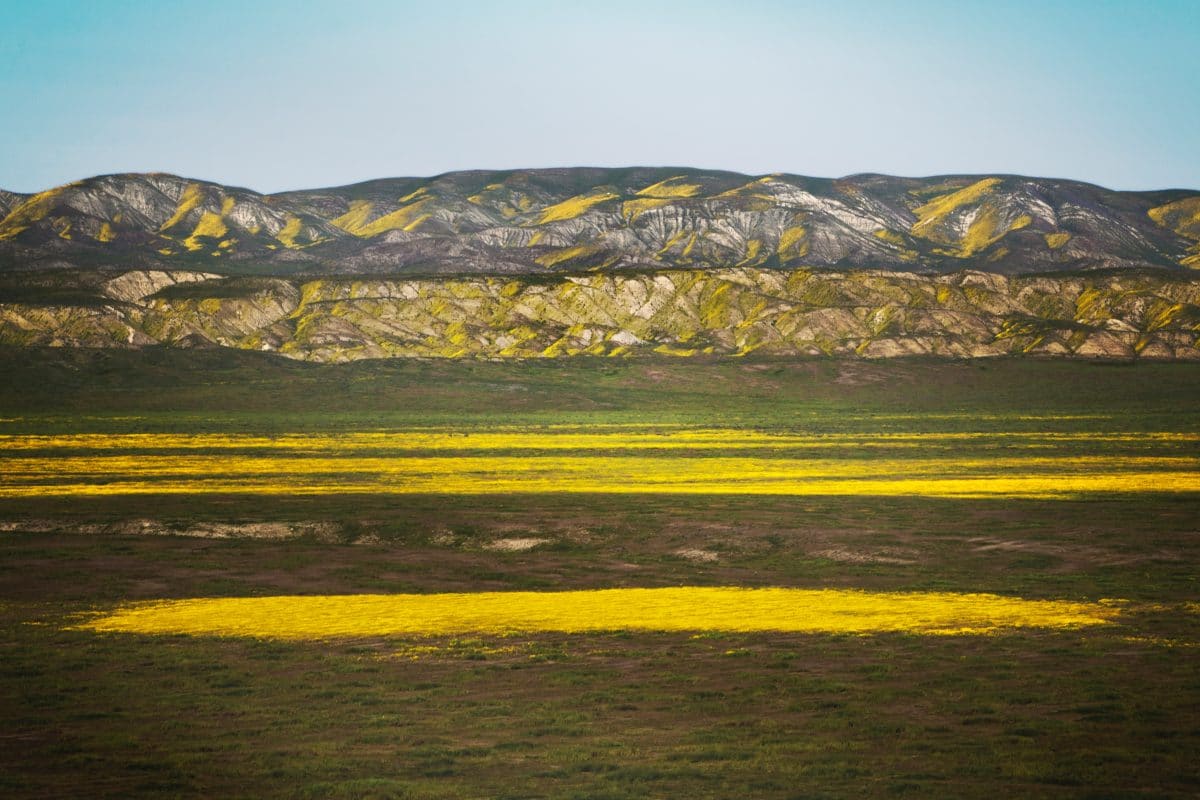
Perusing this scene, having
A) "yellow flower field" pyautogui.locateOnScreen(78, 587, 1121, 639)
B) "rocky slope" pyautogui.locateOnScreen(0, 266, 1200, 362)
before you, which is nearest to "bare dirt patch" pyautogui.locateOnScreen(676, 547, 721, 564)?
"yellow flower field" pyautogui.locateOnScreen(78, 587, 1121, 639)

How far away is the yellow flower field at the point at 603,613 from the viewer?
29.3 meters

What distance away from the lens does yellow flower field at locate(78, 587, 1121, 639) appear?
2928cm

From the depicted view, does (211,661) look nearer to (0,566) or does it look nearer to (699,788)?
(699,788)

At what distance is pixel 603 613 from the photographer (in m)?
31.5

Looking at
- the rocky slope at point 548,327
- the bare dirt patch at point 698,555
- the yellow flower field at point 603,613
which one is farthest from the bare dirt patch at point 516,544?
the rocky slope at point 548,327

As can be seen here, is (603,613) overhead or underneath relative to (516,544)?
overhead

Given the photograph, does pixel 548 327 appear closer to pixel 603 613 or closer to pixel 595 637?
pixel 603 613

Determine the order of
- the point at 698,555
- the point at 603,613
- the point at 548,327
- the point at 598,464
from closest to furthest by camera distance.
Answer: the point at 603,613 → the point at 698,555 → the point at 598,464 → the point at 548,327

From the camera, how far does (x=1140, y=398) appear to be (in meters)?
131

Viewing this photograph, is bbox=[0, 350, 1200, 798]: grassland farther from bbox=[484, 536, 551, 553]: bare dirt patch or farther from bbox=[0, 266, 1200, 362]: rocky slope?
bbox=[0, 266, 1200, 362]: rocky slope

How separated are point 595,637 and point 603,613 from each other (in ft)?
10.1

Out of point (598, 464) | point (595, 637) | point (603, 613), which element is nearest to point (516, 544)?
point (603, 613)

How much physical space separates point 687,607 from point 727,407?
100466 mm

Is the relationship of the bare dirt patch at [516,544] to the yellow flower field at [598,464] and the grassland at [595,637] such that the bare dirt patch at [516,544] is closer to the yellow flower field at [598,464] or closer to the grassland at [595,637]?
the grassland at [595,637]
